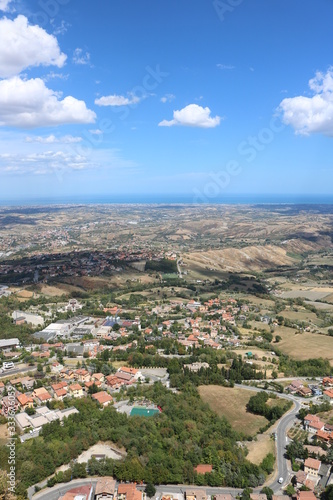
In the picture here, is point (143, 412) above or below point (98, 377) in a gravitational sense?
above

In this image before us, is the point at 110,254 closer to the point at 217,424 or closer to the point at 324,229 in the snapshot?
the point at 217,424

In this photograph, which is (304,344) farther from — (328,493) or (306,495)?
(306,495)

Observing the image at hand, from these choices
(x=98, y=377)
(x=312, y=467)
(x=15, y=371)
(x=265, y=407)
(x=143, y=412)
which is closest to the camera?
(x=312, y=467)

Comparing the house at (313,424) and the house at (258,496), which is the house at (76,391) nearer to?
the house at (258,496)

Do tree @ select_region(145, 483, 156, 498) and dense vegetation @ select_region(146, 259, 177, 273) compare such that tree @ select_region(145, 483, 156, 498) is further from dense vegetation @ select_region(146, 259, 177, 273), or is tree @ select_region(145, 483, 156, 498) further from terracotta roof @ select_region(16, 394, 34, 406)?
dense vegetation @ select_region(146, 259, 177, 273)

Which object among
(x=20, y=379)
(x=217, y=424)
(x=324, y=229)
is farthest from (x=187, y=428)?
(x=324, y=229)

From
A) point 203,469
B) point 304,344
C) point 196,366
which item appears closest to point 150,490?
point 203,469

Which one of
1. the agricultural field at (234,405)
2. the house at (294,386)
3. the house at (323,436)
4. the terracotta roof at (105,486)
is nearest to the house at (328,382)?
the house at (294,386)
